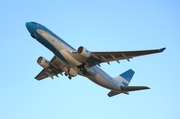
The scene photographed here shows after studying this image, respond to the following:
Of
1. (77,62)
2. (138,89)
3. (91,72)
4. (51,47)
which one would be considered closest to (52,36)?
(51,47)

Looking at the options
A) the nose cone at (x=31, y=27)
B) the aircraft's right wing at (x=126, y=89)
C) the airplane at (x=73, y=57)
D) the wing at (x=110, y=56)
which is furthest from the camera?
the aircraft's right wing at (x=126, y=89)

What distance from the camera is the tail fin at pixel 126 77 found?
43537 mm

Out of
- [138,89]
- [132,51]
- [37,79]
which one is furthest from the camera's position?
[37,79]

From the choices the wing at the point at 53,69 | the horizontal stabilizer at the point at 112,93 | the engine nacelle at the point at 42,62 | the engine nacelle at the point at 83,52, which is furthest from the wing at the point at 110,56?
the horizontal stabilizer at the point at 112,93

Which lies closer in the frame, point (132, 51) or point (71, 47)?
point (132, 51)

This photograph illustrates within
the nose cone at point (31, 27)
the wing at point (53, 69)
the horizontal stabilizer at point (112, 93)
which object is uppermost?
the nose cone at point (31, 27)

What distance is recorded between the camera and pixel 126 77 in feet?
150

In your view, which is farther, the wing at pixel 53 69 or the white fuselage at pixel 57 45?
the wing at pixel 53 69

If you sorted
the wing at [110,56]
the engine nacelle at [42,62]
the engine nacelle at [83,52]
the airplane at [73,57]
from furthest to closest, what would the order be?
1. the engine nacelle at [42,62]
2. the airplane at [73,57]
3. the engine nacelle at [83,52]
4. the wing at [110,56]

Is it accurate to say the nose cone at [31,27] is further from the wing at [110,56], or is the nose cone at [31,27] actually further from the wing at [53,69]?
the wing at [110,56]

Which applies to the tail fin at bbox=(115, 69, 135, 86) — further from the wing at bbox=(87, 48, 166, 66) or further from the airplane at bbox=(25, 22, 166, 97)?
the wing at bbox=(87, 48, 166, 66)

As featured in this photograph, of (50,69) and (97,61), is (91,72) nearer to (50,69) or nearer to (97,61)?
(97,61)

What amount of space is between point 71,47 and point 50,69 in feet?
16.5

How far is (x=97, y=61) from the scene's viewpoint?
34.3 m
